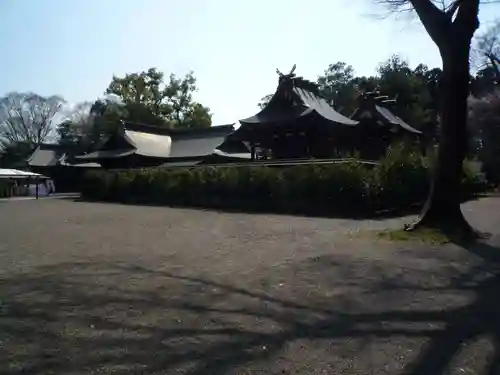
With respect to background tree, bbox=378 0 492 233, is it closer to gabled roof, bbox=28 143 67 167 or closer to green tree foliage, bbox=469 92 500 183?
green tree foliage, bbox=469 92 500 183

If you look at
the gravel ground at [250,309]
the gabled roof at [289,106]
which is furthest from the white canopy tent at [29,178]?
the gravel ground at [250,309]

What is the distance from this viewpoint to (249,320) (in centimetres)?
441

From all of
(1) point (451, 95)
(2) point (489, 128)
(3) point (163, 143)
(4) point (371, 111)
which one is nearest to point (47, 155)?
(3) point (163, 143)

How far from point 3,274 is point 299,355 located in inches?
202

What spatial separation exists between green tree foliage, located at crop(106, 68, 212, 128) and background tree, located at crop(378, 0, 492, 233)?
44.2 m

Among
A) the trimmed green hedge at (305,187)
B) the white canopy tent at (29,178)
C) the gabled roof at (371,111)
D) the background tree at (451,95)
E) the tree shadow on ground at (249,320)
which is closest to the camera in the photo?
the tree shadow on ground at (249,320)

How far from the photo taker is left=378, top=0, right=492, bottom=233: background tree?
1000 centimetres

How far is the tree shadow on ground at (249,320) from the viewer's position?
3.38 metres

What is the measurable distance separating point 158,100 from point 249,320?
52407mm

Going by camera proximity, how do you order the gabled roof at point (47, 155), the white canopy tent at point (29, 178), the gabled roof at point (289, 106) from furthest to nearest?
the gabled roof at point (47, 155), the white canopy tent at point (29, 178), the gabled roof at point (289, 106)

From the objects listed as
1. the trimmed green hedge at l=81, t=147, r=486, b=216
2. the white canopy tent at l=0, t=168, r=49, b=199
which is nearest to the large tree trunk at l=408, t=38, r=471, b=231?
the trimmed green hedge at l=81, t=147, r=486, b=216

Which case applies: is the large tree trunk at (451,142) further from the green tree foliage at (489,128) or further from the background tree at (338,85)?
the background tree at (338,85)

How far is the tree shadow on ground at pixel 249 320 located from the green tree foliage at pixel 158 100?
4716 cm

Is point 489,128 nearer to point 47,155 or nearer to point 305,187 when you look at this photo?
point 305,187
